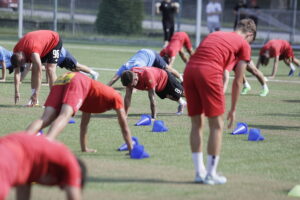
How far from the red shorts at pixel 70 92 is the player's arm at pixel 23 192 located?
241cm

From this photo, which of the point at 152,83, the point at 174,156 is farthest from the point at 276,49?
the point at 174,156

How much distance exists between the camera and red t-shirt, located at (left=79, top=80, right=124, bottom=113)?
841cm

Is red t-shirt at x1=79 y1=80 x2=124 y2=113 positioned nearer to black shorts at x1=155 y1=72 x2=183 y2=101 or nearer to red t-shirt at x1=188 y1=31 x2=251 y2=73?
red t-shirt at x1=188 y1=31 x2=251 y2=73

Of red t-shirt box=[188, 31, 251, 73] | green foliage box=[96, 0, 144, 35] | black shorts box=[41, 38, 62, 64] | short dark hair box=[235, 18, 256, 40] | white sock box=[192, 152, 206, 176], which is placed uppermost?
short dark hair box=[235, 18, 256, 40]

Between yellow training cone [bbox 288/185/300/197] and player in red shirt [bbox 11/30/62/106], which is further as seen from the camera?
player in red shirt [bbox 11/30/62/106]

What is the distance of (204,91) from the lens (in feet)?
25.4

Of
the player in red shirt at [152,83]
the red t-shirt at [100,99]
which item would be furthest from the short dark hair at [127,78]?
the red t-shirt at [100,99]

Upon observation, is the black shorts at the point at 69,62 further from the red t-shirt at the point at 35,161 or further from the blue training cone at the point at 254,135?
the red t-shirt at the point at 35,161

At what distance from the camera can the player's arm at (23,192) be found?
18.3 feet

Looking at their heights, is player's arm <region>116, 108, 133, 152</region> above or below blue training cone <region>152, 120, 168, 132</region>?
above

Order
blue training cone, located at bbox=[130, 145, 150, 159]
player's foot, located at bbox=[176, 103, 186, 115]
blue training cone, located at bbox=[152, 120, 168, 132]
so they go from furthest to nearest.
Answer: player's foot, located at bbox=[176, 103, 186, 115] → blue training cone, located at bbox=[152, 120, 168, 132] → blue training cone, located at bbox=[130, 145, 150, 159]

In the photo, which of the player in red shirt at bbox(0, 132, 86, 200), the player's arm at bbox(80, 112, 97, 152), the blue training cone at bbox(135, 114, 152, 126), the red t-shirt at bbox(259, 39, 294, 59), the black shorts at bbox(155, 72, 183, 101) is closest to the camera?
the player in red shirt at bbox(0, 132, 86, 200)

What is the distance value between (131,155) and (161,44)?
1028 inches

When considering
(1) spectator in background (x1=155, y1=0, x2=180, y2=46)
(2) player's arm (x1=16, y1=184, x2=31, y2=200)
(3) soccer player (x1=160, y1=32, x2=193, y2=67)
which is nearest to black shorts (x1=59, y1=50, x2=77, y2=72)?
(3) soccer player (x1=160, y1=32, x2=193, y2=67)
